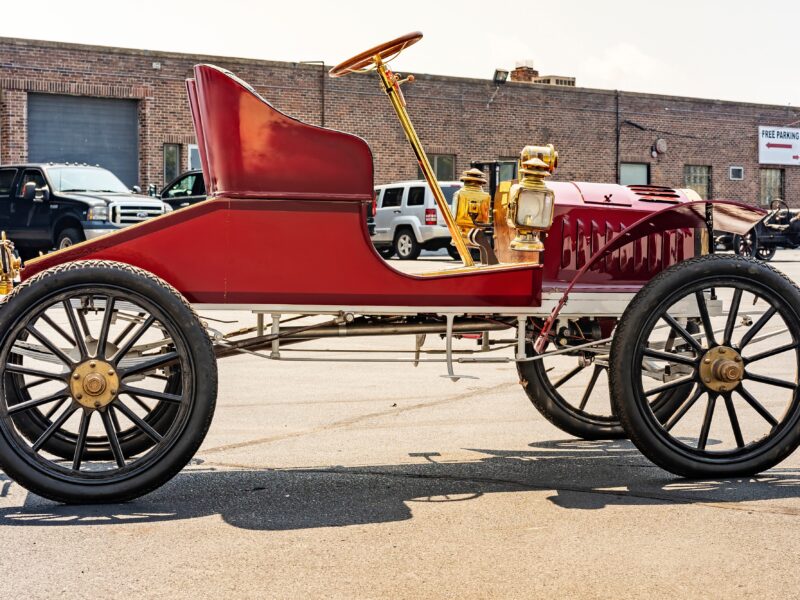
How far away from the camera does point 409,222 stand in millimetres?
28969

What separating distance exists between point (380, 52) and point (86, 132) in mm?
27418

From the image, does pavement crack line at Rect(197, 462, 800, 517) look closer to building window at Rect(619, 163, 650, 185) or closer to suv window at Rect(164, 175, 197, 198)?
suv window at Rect(164, 175, 197, 198)

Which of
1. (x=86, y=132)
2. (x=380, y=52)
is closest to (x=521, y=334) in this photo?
(x=380, y=52)

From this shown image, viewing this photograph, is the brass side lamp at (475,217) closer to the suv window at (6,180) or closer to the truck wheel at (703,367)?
the truck wheel at (703,367)

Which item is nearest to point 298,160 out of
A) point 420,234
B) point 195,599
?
point 195,599

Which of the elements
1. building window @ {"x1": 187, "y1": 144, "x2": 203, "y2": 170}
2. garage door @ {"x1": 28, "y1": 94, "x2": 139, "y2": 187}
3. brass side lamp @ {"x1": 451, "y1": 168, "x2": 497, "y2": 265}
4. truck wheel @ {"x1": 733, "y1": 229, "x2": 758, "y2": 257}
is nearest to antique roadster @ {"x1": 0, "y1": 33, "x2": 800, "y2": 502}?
brass side lamp @ {"x1": 451, "y1": 168, "x2": 497, "y2": 265}

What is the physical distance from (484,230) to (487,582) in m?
2.61

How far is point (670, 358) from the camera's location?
188 inches

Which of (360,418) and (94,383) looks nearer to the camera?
(94,383)

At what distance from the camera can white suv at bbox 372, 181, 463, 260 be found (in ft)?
94.0

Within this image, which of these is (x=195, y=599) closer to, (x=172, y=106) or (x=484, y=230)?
(x=484, y=230)

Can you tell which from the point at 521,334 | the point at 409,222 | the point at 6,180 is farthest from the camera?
the point at 409,222

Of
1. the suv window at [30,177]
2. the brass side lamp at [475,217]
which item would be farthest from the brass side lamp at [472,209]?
the suv window at [30,177]

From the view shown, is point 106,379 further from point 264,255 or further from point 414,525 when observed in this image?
point 414,525
